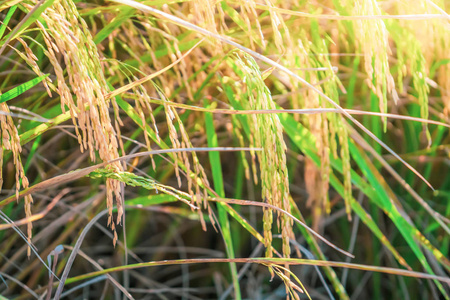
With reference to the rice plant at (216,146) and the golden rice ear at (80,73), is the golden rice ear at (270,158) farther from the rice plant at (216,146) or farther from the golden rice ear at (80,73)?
the golden rice ear at (80,73)

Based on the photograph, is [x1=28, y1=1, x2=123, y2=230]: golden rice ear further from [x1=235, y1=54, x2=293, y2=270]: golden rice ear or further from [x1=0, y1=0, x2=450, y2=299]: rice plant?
[x1=235, y1=54, x2=293, y2=270]: golden rice ear

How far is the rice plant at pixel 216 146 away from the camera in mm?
665

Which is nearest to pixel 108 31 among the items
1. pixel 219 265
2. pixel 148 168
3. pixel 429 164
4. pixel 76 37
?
pixel 76 37

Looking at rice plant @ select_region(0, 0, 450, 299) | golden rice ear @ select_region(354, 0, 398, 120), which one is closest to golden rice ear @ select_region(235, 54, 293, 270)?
rice plant @ select_region(0, 0, 450, 299)

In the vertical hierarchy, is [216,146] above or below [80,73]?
below

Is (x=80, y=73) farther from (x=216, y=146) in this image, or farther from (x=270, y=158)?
(x=216, y=146)

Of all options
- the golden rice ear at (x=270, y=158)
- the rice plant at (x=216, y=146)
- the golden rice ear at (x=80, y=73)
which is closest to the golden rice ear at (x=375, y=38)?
the rice plant at (x=216, y=146)

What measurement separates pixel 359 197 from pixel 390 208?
29 cm

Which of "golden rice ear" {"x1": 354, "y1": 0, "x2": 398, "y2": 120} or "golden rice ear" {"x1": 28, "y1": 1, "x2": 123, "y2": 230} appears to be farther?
"golden rice ear" {"x1": 354, "y1": 0, "x2": 398, "y2": 120}

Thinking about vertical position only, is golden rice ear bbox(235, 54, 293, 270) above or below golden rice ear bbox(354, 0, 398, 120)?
below

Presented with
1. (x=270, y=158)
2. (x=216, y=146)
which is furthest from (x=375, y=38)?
(x=216, y=146)

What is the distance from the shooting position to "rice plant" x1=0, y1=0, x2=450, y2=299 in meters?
0.66

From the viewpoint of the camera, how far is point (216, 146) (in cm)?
97

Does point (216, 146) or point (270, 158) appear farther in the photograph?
point (216, 146)
